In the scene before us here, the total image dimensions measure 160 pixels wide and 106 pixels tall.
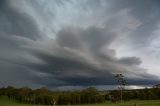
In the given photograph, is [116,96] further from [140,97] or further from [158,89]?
[158,89]

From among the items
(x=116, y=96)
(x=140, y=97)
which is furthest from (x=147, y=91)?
(x=116, y=96)

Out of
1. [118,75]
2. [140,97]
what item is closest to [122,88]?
[118,75]

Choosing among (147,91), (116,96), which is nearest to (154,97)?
(147,91)

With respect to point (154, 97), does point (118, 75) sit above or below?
above

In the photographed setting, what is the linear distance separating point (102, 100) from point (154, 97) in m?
32.8

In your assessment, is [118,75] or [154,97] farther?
[154,97]

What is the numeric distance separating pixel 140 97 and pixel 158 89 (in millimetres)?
13109

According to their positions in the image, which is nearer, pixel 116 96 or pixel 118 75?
pixel 118 75

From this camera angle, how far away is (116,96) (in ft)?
630

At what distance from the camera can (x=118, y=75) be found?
178 metres

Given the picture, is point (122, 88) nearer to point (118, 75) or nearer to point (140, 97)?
point (118, 75)

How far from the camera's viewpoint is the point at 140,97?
196 metres

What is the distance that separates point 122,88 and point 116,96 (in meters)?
17.6

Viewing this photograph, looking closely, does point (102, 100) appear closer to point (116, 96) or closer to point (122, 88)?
point (116, 96)
